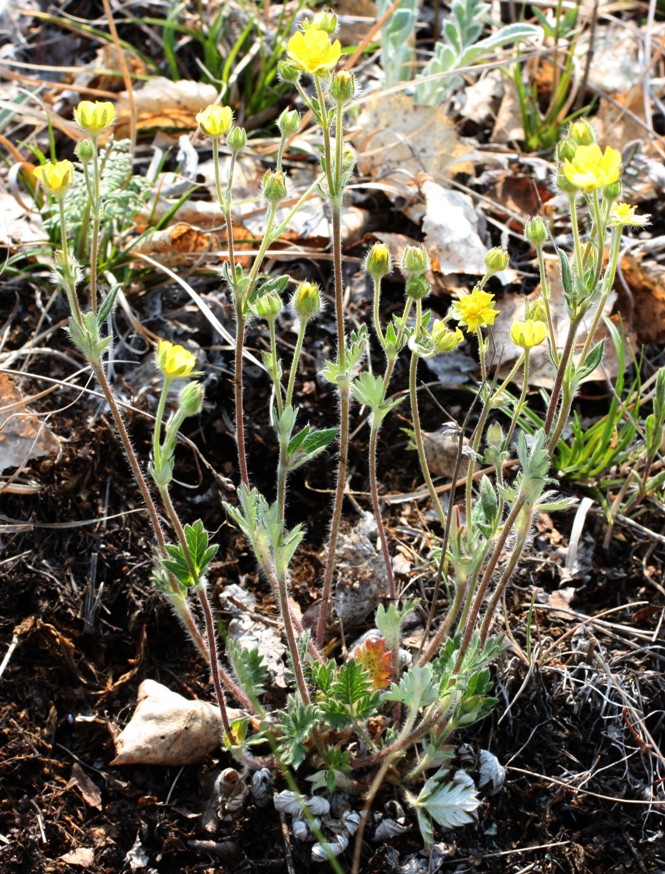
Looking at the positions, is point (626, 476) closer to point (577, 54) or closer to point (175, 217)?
point (175, 217)

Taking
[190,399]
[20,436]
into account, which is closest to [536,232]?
[190,399]

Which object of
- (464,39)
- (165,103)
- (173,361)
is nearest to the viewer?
(173,361)

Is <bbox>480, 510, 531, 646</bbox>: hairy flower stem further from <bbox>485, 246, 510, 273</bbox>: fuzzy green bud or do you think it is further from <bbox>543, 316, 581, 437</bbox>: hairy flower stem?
<bbox>485, 246, 510, 273</bbox>: fuzzy green bud

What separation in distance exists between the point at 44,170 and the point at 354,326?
4.22 feet

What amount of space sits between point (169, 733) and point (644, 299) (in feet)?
6.38

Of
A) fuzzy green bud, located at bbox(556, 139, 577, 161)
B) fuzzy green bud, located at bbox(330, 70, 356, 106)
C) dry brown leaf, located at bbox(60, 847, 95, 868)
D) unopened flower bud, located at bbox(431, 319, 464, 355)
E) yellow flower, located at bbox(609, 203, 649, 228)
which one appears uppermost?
fuzzy green bud, located at bbox(330, 70, 356, 106)

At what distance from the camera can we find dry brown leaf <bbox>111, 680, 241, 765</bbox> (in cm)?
198

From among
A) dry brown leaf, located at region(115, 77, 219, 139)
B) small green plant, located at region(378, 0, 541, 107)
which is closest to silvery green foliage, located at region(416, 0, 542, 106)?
small green plant, located at region(378, 0, 541, 107)

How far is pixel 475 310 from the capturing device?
1691 mm

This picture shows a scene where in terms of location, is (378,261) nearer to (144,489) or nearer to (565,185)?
(565,185)

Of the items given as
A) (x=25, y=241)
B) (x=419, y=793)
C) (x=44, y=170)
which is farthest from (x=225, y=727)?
(x=25, y=241)

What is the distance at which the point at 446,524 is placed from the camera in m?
1.94

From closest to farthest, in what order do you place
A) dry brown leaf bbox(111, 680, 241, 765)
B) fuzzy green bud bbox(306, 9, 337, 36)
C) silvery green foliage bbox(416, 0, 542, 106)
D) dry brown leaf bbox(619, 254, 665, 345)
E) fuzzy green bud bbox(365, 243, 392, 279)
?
fuzzy green bud bbox(306, 9, 337, 36) → fuzzy green bud bbox(365, 243, 392, 279) → dry brown leaf bbox(111, 680, 241, 765) → dry brown leaf bbox(619, 254, 665, 345) → silvery green foliage bbox(416, 0, 542, 106)

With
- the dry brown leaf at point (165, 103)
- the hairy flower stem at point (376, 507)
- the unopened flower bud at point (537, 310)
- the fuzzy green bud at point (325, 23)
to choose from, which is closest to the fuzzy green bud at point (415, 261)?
the unopened flower bud at point (537, 310)
